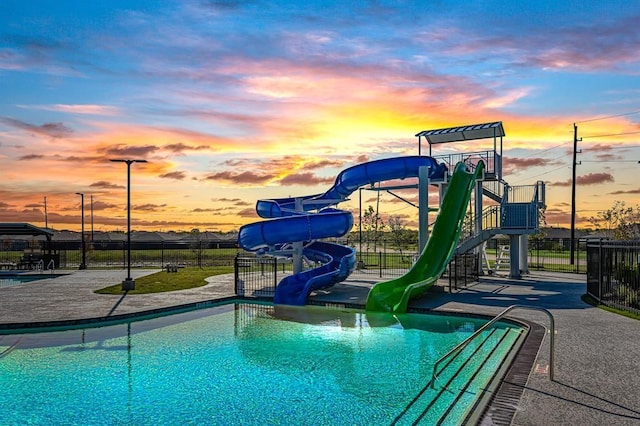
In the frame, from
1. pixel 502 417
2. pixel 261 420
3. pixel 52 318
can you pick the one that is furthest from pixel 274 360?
pixel 52 318

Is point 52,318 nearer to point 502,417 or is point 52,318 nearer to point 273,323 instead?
point 273,323

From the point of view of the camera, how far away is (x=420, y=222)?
23.2 metres

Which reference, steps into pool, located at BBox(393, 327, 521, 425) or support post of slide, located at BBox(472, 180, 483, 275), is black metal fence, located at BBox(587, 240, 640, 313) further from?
support post of slide, located at BBox(472, 180, 483, 275)

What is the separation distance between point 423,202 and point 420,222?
87 cm

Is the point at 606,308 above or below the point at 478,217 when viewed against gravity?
below

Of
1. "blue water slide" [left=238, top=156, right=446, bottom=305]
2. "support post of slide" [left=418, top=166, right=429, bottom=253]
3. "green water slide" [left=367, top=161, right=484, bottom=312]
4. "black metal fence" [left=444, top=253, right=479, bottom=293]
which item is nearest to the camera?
"green water slide" [left=367, top=161, right=484, bottom=312]

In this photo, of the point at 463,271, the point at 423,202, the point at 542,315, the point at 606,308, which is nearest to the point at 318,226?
the point at 423,202

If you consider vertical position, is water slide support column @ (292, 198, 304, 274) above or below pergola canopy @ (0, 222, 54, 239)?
below

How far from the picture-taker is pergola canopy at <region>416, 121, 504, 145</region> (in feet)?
84.3

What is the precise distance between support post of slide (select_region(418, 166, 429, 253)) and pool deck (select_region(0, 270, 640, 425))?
9.79ft

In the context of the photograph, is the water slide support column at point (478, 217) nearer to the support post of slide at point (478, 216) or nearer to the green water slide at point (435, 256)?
the support post of slide at point (478, 216)

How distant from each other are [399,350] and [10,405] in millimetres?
7417

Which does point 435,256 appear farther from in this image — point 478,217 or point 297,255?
point 478,217

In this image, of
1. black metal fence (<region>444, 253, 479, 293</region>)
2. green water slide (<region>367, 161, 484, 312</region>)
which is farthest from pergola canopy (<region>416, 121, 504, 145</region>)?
black metal fence (<region>444, 253, 479, 293</region>)
